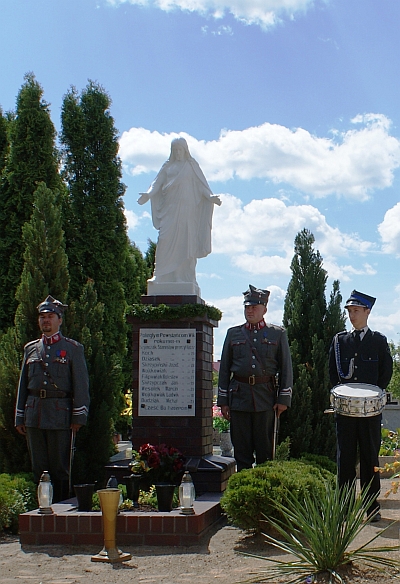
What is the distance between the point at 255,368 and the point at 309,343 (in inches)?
121

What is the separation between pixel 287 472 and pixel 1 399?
3219 millimetres

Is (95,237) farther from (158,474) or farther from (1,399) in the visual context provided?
(158,474)

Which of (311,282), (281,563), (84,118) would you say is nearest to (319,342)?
(311,282)

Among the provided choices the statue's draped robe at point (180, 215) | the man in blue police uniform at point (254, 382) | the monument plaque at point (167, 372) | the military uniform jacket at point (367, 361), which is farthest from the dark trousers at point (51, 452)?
the military uniform jacket at point (367, 361)

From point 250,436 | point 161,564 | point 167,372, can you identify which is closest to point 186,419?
point 167,372

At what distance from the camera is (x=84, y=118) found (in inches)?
545

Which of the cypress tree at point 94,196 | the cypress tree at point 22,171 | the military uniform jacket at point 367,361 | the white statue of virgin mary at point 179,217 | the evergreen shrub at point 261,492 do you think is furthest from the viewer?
the cypress tree at point 94,196

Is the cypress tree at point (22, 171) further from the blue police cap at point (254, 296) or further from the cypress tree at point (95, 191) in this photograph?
the blue police cap at point (254, 296)

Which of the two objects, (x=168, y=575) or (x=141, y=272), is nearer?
(x=168, y=575)

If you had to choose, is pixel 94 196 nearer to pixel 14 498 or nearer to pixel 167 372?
pixel 167 372

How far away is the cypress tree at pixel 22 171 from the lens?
12062 millimetres

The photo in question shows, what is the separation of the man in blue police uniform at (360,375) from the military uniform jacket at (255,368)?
55 centimetres

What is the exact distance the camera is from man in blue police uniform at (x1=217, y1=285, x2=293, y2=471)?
630 centimetres

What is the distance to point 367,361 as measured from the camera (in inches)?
227
